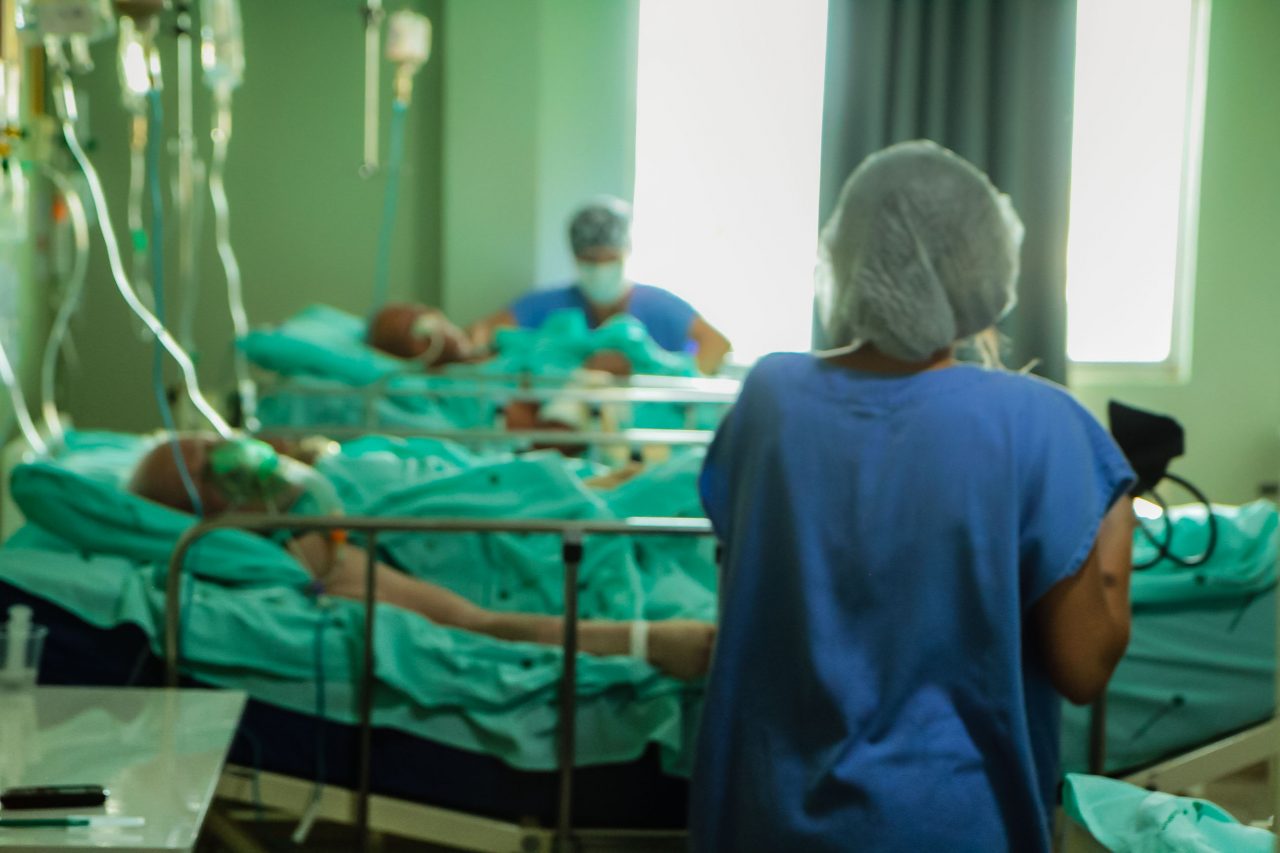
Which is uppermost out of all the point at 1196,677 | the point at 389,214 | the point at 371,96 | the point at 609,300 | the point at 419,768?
the point at 371,96

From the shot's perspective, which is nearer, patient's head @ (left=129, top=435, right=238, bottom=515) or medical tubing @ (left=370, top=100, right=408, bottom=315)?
patient's head @ (left=129, top=435, right=238, bottom=515)

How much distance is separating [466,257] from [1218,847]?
3.68 metres

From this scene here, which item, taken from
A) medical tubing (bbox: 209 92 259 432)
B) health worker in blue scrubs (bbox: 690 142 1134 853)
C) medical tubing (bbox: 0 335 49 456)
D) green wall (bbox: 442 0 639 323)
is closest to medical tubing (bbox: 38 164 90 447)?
medical tubing (bbox: 0 335 49 456)

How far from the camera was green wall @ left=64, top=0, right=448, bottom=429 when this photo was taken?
3.87 metres

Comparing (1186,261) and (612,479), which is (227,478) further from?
(1186,261)

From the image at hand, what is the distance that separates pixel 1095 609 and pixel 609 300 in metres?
3.22

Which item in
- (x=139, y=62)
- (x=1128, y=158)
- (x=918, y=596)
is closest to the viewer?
A: (x=918, y=596)

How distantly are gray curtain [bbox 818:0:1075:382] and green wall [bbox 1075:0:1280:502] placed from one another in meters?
0.44

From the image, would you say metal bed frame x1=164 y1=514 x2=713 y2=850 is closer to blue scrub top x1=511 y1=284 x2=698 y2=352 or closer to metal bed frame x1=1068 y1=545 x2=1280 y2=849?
metal bed frame x1=1068 y1=545 x2=1280 y2=849

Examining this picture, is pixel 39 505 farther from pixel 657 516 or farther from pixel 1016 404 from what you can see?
pixel 1016 404

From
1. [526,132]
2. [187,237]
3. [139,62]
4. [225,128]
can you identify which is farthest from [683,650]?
[526,132]

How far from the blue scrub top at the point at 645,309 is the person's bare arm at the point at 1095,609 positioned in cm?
310

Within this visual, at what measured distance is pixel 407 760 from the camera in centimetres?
207

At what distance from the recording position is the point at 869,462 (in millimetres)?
1353
